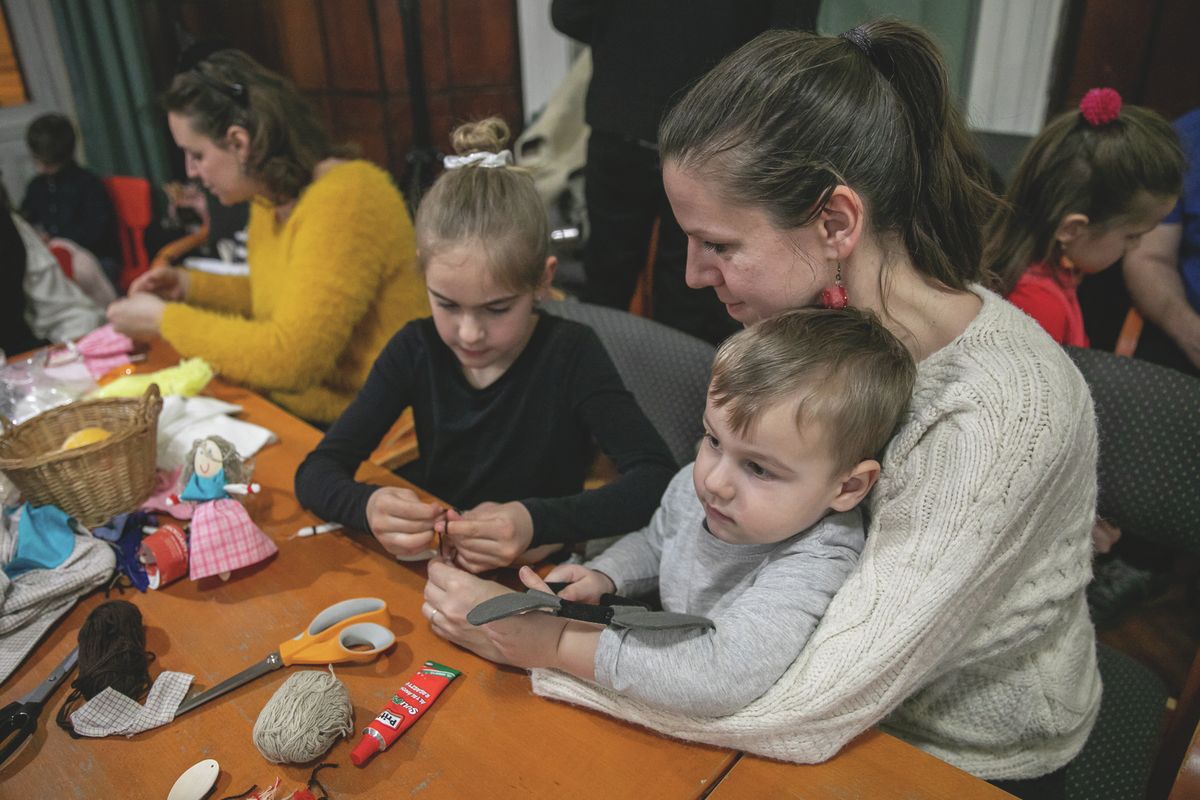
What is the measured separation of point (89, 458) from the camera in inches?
46.5

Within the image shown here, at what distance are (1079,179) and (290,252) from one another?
182 cm

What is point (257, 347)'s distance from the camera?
1.82 metres

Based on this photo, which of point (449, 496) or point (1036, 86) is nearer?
point (449, 496)

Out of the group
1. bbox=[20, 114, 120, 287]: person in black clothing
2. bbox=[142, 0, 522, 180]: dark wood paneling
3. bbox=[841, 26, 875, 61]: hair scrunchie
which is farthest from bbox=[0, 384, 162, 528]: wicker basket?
bbox=[142, 0, 522, 180]: dark wood paneling

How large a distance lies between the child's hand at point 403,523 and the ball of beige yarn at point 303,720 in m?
0.27

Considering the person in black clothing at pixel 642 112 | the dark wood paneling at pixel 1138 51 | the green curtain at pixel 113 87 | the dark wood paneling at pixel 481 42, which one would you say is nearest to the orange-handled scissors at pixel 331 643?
the person in black clothing at pixel 642 112

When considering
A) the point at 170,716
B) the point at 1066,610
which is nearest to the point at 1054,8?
the point at 1066,610

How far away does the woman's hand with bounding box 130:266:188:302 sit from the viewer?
214cm

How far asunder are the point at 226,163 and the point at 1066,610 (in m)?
1.96

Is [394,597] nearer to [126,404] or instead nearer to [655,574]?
[655,574]

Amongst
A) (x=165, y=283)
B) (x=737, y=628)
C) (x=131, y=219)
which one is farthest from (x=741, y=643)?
(x=131, y=219)

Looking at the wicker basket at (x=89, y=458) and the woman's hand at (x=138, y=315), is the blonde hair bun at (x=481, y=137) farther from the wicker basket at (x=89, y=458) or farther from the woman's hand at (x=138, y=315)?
the woman's hand at (x=138, y=315)

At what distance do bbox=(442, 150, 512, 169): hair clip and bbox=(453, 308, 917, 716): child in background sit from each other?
642 mm

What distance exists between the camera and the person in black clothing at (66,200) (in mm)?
3994
